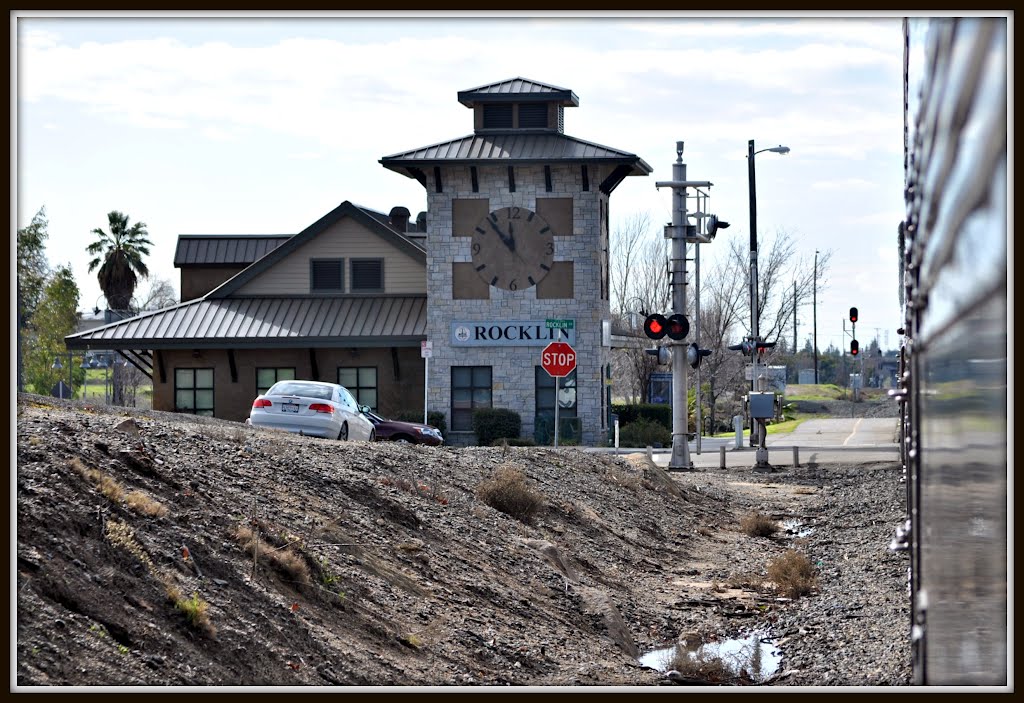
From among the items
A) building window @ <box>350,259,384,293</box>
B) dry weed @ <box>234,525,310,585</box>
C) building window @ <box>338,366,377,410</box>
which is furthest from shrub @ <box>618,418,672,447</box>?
dry weed @ <box>234,525,310,585</box>

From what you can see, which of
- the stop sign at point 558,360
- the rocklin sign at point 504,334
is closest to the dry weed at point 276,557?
the stop sign at point 558,360

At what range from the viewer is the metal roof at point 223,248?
161ft

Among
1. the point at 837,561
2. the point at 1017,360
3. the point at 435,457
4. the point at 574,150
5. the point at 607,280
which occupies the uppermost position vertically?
the point at 574,150

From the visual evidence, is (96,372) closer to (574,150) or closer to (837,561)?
(574,150)

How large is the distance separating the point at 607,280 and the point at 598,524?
82.1 ft

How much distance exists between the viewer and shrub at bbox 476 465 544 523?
17.5m

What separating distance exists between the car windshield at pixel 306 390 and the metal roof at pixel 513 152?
1526 centimetres

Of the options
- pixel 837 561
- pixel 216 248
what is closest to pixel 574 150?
pixel 216 248

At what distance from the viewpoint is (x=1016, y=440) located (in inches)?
134

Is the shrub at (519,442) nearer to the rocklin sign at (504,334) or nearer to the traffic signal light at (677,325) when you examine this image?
the rocklin sign at (504,334)

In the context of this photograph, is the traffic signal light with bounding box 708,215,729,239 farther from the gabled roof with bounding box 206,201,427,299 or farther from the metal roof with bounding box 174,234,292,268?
the metal roof with bounding box 174,234,292,268

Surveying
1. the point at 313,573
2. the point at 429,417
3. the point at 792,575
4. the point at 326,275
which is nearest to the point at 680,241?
the point at 429,417

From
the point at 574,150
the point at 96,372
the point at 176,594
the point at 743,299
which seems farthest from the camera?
the point at 96,372

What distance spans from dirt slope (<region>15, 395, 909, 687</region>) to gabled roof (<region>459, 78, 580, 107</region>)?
80.4 feet
